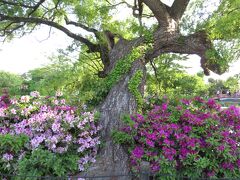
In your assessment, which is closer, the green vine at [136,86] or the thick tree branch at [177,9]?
the green vine at [136,86]

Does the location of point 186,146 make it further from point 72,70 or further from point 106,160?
point 72,70

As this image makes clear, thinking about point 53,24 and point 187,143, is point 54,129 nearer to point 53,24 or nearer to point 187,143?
point 187,143

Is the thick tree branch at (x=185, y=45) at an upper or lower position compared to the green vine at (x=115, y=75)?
upper

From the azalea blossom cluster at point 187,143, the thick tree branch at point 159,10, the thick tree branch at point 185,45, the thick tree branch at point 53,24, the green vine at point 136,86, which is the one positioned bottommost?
the azalea blossom cluster at point 187,143

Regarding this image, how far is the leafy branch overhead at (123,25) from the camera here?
654cm

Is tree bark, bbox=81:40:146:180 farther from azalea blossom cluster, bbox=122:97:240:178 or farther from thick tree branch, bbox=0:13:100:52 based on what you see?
thick tree branch, bbox=0:13:100:52

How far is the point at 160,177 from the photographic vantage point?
13.5ft

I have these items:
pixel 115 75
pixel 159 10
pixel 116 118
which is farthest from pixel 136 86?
pixel 159 10

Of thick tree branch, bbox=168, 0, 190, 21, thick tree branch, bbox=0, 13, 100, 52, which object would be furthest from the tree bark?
thick tree branch, bbox=0, 13, 100, 52

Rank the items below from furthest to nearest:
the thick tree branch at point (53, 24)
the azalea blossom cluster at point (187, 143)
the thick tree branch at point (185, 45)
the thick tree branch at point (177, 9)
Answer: the thick tree branch at point (53, 24), the thick tree branch at point (177, 9), the thick tree branch at point (185, 45), the azalea blossom cluster at point (187, 143)

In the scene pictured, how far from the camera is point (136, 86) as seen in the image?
5625mm

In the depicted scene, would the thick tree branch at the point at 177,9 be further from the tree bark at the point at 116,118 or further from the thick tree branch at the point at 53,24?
the thick tree branch at the point at 53,24

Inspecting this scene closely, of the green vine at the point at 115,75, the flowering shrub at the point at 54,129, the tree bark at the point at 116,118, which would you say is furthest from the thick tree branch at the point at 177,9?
the flowering shrub at the point at 54,129

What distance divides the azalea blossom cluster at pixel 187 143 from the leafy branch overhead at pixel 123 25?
207 centimetres
